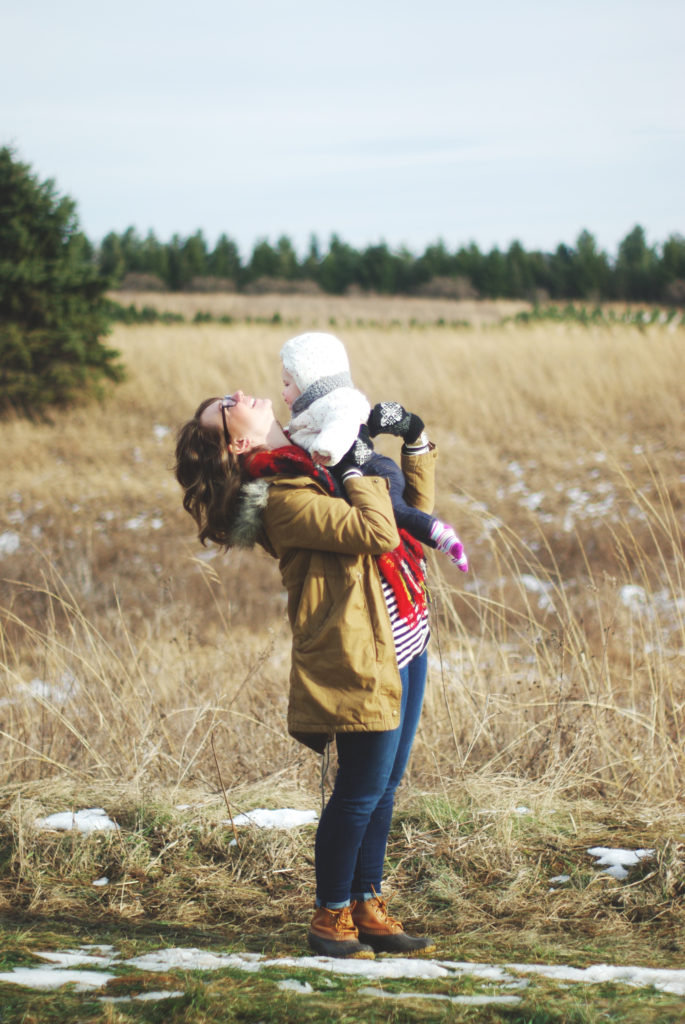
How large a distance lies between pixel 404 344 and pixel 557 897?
12872mm

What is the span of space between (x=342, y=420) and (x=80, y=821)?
1817 millimetres

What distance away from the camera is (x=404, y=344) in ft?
48.7

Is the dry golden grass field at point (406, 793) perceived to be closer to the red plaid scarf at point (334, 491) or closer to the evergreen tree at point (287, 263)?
the red plaid scarf at point (334, 491)

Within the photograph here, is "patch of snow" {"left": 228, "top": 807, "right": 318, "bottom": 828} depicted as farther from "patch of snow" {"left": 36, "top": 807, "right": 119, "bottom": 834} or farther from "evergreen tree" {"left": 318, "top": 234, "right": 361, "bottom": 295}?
"evergreen tree" {"left": 318, "top": 234, "right": 361, "bottom": 295}

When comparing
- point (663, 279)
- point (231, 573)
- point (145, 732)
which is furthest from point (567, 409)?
point (663, 279)

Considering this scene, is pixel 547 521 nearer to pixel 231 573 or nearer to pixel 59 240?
pixel 231 573

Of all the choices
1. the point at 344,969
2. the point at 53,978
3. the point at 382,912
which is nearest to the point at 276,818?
the point at 382,912

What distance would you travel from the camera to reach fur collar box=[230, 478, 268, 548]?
2.13m

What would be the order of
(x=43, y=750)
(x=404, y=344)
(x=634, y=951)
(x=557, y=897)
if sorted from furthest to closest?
(x=404, y=344), (x=43, y=750), (x=557, y=897), (x=634, y=951)

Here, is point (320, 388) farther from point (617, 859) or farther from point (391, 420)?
point (617, 859)

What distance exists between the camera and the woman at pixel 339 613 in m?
2.00

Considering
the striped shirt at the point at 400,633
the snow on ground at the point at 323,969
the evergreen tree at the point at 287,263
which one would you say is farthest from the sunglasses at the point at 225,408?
the evergreen tree at the point at 287,263

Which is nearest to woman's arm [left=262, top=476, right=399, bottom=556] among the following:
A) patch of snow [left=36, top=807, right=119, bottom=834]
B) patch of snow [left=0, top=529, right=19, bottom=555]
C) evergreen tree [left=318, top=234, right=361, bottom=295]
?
patch of snow [left=36, top=807, right=119, bottom=834]

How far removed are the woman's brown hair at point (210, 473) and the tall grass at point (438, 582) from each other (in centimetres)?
101
